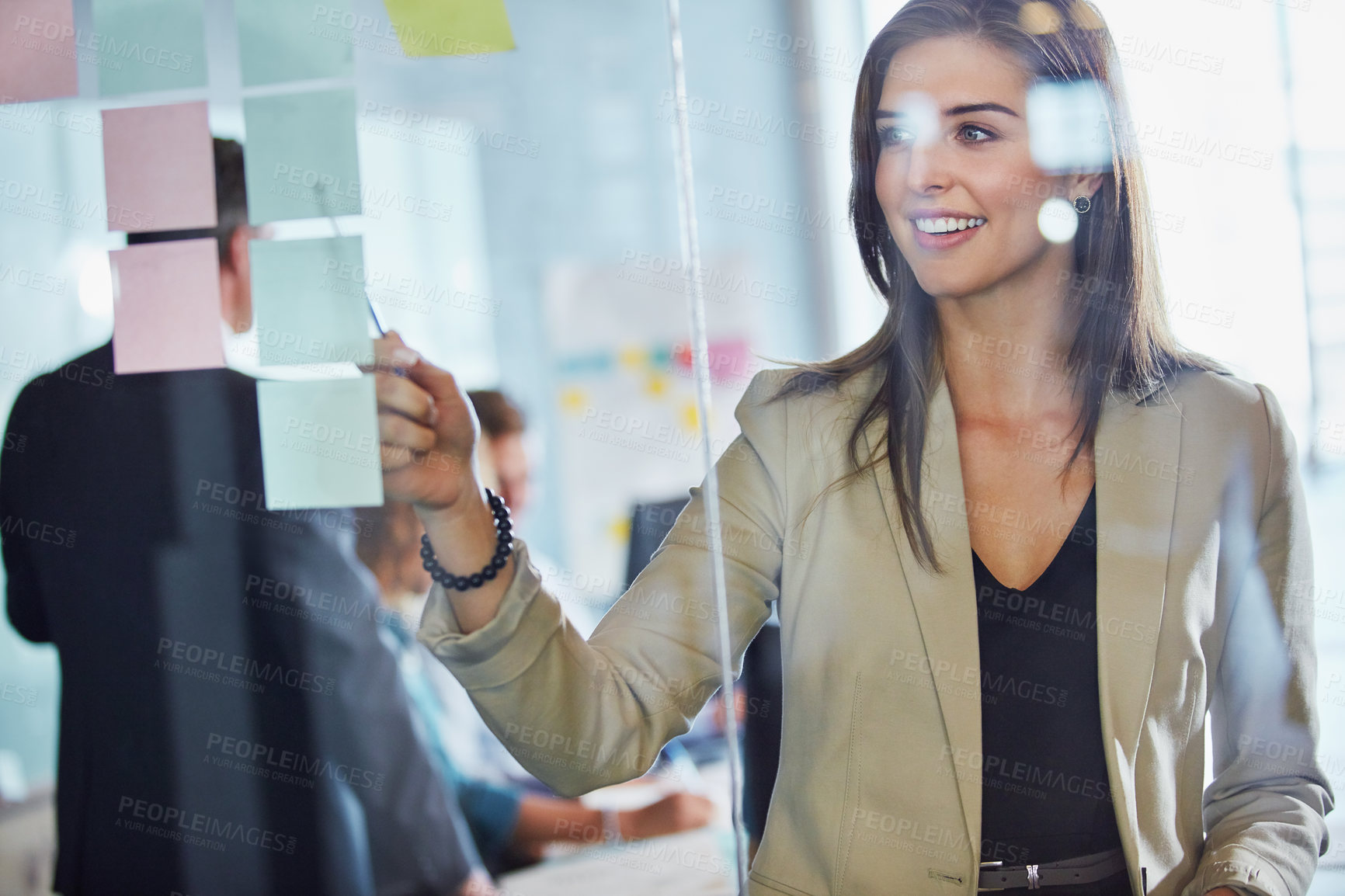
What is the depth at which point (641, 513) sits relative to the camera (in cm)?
99

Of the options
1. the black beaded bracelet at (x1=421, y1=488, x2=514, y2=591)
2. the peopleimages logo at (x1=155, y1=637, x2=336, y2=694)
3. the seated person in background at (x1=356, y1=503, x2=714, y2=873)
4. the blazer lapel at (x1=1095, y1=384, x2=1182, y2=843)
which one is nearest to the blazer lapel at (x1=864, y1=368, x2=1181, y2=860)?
the blazer lapel at (x1=1095, y1=384, x2=1182, y2=843)

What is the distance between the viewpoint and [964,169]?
0.79 m

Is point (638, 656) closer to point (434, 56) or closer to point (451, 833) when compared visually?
point (451, 833)

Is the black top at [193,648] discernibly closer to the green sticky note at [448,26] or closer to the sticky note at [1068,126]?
the green sticky note at [448,26]

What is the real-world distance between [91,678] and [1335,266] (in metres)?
1.22

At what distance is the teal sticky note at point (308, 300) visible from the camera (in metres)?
0.89

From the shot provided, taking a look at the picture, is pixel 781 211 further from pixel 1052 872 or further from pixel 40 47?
pixel 40 47

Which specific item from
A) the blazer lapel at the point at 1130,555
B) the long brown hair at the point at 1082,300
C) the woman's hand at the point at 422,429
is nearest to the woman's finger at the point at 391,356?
the woman's hand at the point at 422,429

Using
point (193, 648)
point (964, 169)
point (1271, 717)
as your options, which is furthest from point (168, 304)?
point (1271, 717)

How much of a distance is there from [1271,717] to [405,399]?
75 centimetres

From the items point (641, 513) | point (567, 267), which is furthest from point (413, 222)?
point (567, 267)

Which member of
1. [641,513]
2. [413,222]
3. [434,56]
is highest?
[434,56]

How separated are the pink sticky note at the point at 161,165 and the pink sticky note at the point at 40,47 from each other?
0.07m

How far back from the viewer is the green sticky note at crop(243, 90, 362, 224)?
2.95 ft
